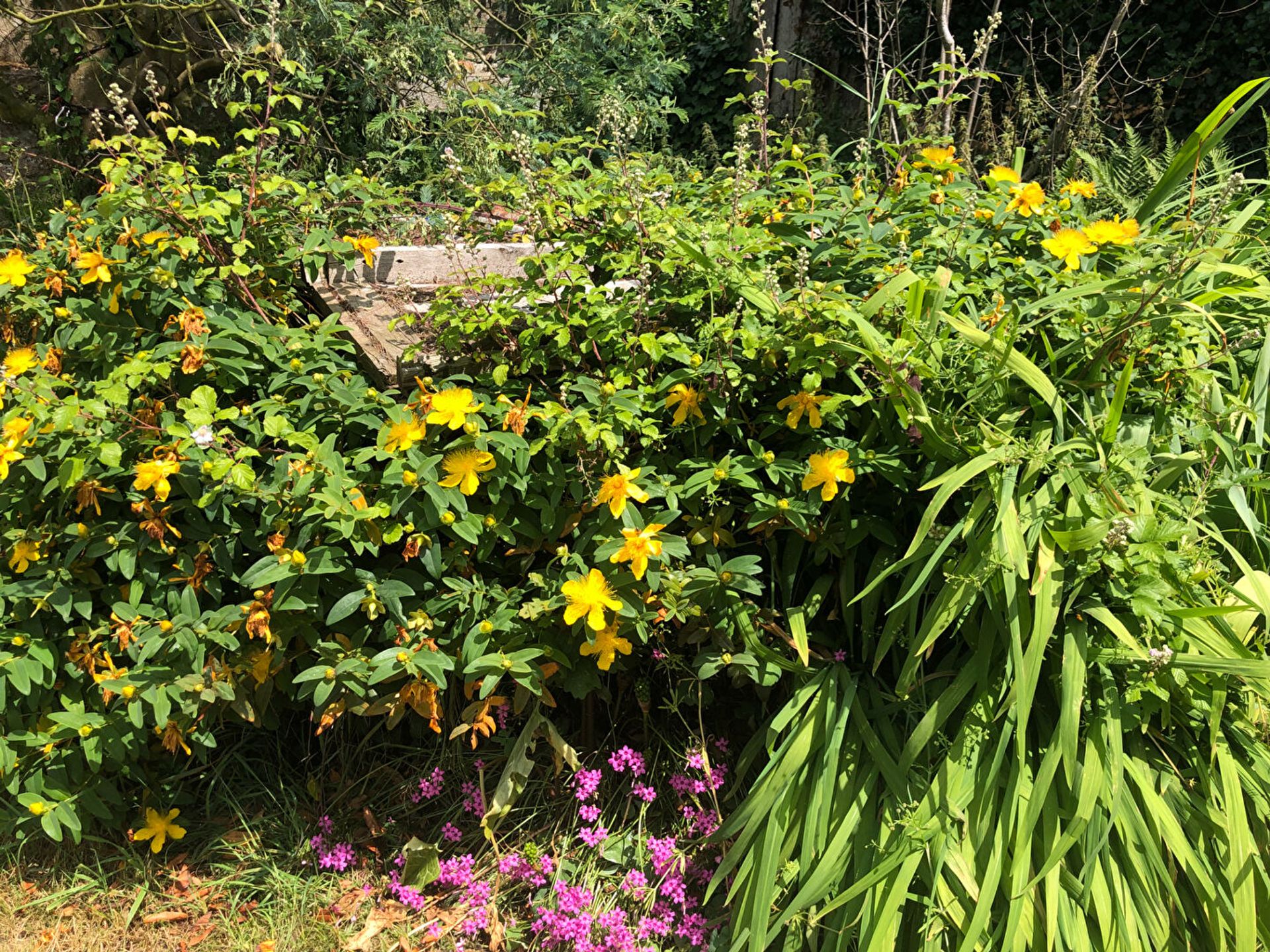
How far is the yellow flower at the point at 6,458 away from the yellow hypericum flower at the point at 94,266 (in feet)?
1.32

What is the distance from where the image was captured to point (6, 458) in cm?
178

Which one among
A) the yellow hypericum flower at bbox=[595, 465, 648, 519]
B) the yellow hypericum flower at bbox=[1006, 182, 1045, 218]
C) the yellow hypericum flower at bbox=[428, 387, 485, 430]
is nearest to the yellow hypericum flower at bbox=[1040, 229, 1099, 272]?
the yellow hypericum flower at bbox=[1006, 182, 1045, 218]

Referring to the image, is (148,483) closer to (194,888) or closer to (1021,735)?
(194,888)

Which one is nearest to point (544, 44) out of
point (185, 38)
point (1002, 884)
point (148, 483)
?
point (185, 38)

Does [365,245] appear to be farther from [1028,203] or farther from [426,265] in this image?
[1028,203]

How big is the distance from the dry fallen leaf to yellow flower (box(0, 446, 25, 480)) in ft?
3.23

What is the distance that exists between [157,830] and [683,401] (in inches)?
58.9

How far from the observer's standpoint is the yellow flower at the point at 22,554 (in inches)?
76.1

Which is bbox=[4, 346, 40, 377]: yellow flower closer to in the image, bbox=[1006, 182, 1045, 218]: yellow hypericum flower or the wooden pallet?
the wooden pallet

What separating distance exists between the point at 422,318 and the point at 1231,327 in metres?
1.78

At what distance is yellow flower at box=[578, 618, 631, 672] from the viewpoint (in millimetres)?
1797

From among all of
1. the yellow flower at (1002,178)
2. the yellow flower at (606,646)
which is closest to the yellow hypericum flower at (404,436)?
the yellow flower at (606,646)

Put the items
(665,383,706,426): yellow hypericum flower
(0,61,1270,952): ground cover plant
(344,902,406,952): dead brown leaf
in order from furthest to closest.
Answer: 1. (344,902,406,952): dead brown leaf
2. (665,383,706,426): yellow hypericum flower
3. (0,61,1270,952): ground cover plant

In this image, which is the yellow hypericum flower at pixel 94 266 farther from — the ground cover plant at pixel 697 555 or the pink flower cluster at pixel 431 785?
the pink flower cluster at pixel 431 785
